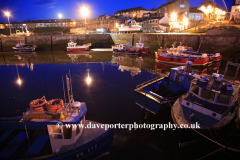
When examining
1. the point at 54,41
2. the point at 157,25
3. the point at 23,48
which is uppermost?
the point at 157,25

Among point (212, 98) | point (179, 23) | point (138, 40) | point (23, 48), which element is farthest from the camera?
point (179, 23)

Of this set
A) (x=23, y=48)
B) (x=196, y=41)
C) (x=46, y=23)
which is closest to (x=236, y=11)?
(x=196, y=41)

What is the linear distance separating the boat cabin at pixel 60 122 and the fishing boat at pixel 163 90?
16.6 ft

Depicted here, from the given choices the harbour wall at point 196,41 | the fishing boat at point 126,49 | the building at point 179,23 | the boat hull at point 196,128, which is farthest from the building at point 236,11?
the boat hull at point 196,128

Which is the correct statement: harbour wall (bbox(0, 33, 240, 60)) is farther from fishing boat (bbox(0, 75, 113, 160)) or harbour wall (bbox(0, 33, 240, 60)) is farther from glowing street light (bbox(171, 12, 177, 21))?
fishing boat (bbox(0, 75, 113, 160))

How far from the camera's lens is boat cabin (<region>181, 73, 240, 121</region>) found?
8.25 meters

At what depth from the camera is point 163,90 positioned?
1251 centimetres

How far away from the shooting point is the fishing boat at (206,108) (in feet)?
25.6

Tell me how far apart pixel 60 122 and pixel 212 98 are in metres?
8.31

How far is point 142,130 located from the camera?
936 cm

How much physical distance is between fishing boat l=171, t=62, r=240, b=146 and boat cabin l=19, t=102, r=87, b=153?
5340mm

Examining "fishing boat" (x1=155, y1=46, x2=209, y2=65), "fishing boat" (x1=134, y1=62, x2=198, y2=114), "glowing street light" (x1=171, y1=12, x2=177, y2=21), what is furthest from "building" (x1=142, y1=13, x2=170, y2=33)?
"fishing boat" (x1=134, y1=62, x2=198, y2=114)

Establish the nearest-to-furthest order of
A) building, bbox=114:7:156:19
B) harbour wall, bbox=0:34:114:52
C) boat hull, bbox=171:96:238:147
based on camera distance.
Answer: boat hull, bbox=171:96:238:147 < harbour wall, bbox=0:34:114:52 < building, bbox=114:7:156:19

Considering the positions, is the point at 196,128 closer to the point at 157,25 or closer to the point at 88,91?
the point at 88,91
